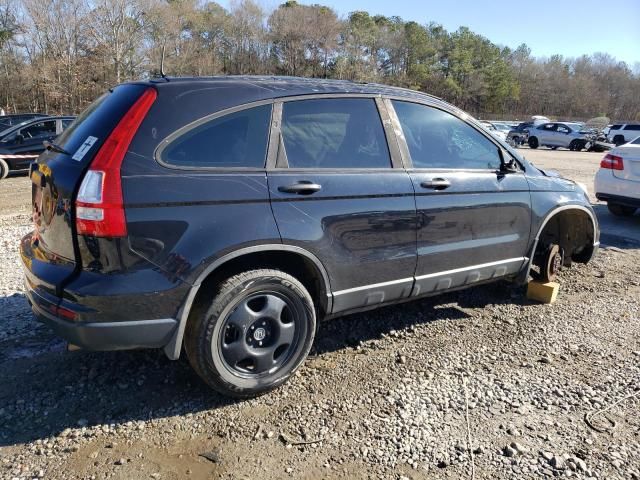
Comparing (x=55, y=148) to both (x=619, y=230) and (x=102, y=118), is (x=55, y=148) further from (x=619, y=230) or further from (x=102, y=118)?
(x=619, y=230)

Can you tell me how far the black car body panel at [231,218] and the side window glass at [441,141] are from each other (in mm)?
64

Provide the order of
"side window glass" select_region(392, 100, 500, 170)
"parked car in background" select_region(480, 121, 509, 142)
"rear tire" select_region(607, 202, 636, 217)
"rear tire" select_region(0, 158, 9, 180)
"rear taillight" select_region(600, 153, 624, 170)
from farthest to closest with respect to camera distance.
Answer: "rear tire" select_region(0, 158, 9, 180)
"rear tire" select_region(607, 202, 636, 217)
"rear taillight" select_region(600, 153, 624, 170)
"parked car in background" select_region(480, 121, 509, 142)
"side window glass" select_region(392, 100, 500, 170)

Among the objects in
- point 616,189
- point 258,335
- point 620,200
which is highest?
point 616,189

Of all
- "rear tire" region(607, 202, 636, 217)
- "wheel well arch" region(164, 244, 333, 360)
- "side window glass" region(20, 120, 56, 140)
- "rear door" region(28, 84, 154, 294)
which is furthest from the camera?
"side window glass" region(20, 120, 56, 140)

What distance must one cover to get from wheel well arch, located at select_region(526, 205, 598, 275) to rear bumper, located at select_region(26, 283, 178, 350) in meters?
3.53

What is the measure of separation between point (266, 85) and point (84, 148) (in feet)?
3.66

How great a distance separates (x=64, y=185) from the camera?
2598 millimetres

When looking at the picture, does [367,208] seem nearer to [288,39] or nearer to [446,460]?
[446,460]

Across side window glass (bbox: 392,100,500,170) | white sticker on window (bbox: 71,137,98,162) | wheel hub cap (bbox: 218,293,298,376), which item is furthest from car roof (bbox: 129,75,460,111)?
wheel hub cap (bbox: 218,293,298,376)

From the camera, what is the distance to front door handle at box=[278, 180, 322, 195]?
290 cm

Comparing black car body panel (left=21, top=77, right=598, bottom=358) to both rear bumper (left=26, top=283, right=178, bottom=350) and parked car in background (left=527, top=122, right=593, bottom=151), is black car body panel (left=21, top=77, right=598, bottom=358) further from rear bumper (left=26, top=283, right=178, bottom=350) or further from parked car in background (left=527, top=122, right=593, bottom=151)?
parked car in background (left=527, top=122, right=593, bottom=151)

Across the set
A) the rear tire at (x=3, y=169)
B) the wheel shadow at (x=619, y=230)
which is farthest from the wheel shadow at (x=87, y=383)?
the rear tire at (x=3, y=169)

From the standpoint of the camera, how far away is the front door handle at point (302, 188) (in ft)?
9.50

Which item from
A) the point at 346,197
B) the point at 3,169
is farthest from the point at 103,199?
the point at 3,169
